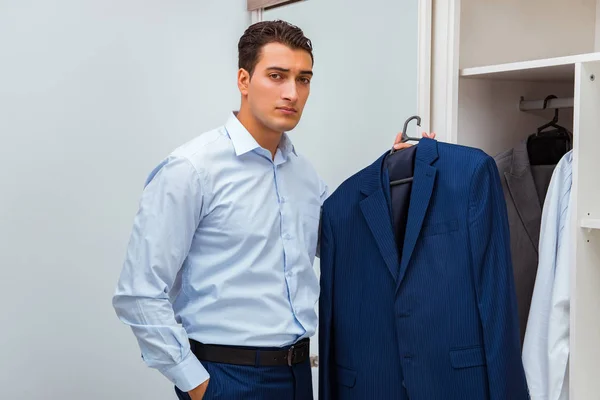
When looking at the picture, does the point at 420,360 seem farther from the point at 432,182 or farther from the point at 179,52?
the point at 179,52

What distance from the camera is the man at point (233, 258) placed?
1656 mm

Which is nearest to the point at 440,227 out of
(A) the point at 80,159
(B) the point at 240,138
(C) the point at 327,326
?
(C) the point at 327,326

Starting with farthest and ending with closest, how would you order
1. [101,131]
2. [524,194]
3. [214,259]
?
[101,131], [524,194], [214,259]

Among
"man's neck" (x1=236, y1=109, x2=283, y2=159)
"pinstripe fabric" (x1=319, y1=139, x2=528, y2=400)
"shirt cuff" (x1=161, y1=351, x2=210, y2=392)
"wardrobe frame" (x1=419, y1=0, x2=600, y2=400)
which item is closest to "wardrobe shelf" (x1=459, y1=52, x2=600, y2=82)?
"wardrobe frame" (x1=419, y1=0, x2=600, y2=400)

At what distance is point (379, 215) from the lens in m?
1.75

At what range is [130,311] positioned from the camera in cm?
167

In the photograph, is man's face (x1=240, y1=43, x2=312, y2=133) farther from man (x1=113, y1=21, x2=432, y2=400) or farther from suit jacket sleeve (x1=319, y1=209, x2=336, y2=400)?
suit jacket sleeve (x1=319, y1=209, x2=336, y2=400)

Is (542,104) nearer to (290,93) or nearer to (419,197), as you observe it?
(419,197)

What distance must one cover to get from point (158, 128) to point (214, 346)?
1170 mm

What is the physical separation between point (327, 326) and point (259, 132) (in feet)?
1.64

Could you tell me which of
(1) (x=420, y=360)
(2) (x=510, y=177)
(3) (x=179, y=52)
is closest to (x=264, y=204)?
(1) (x=420, y=360)

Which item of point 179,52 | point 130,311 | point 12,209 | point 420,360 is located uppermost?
point 179,52

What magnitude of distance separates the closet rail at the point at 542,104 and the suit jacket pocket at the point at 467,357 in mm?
786

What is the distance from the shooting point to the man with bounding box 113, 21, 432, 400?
1656 mm
